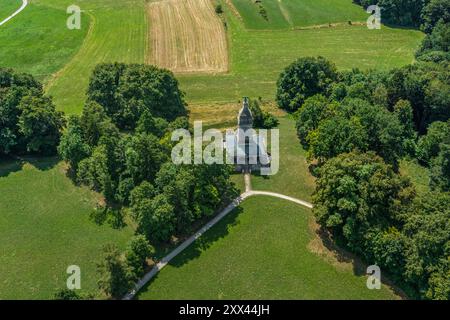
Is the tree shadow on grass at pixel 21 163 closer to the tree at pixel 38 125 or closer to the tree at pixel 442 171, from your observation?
the tree at pixel 38 125

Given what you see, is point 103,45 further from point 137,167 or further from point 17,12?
point 137,167

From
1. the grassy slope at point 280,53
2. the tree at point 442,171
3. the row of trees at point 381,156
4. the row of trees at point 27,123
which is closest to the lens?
the row of trees at point 381,156

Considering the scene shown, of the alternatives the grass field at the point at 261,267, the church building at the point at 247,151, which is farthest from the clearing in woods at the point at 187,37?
the grass field at the point at 261,267

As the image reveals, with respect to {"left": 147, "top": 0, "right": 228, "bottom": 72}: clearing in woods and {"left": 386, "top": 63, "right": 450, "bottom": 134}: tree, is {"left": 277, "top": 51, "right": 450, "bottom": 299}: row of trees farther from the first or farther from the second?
{"left": 147, "top": 0, "right": 228, "bottom": 72}: clearing in woods

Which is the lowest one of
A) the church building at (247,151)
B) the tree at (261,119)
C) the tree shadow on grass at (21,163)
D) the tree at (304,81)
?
the tree shadow on grass at (21,163)

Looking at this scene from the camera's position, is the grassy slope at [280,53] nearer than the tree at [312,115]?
No

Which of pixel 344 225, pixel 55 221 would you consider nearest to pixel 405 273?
pixel 344 225
